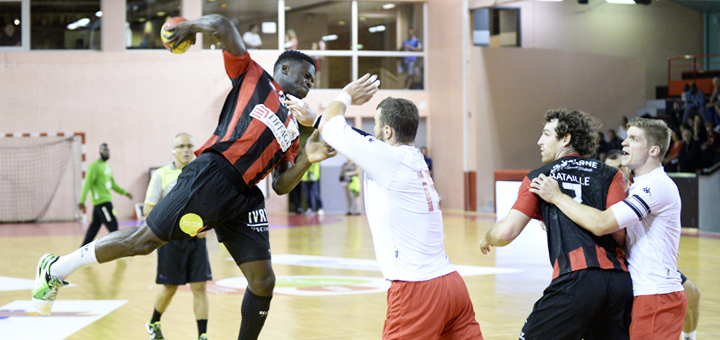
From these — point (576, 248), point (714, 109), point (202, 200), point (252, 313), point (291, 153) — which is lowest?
point (252, 313)

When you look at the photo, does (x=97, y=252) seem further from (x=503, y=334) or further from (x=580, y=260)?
(x=503, y=334)

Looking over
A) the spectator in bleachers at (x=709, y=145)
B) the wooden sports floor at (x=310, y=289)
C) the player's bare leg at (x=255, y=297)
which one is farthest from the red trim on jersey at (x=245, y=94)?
the spectator in bleachers at (x=709, y=145)

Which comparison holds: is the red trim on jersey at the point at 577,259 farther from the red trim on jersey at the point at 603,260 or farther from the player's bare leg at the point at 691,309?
the player's bare leg at the point at 691,309

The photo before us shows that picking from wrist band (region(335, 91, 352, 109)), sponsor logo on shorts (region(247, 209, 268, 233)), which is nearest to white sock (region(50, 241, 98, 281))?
sponsor logo on shorts (region(247, 209, 268, 233))

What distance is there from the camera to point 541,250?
1323cm

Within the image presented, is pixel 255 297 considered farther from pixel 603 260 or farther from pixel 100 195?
pixel 100 195

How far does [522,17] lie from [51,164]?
15034 mm

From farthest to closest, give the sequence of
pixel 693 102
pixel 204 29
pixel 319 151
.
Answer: pixel 693 102
pixel 204 29
pixel 319 151

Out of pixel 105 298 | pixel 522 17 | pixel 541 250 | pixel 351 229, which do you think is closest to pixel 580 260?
pixel 105 298

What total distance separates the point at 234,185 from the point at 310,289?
488cm

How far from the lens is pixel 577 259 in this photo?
3867 millimetres

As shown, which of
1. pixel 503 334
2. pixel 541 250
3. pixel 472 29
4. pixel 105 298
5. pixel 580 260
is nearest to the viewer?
pixel 580 260

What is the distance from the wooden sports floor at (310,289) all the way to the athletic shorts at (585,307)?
9.24 ft

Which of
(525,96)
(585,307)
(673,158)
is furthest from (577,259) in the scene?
(525,96)
